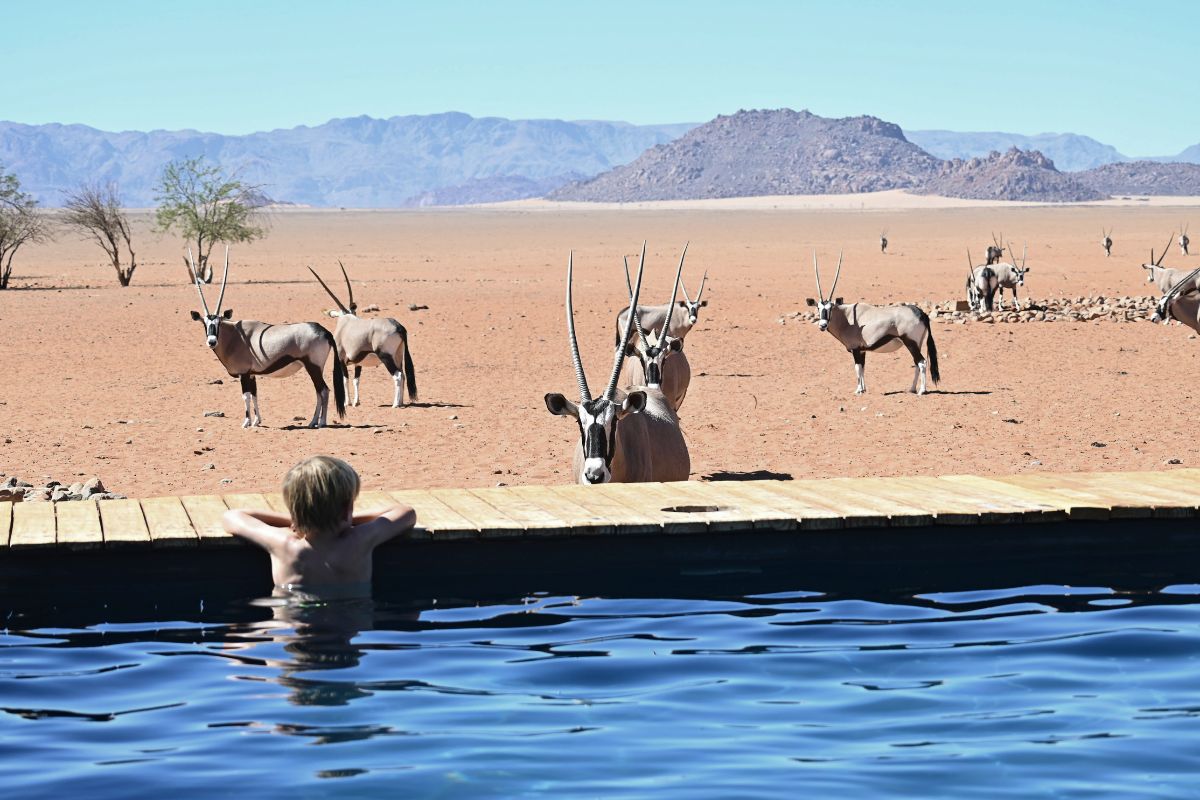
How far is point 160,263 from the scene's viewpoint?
61688 millimetres

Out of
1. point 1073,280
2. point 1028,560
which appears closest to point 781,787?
point 1028,560

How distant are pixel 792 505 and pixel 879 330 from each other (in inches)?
466

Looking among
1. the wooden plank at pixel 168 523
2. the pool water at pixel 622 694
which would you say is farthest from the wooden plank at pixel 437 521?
the wooden plank at pixel 168 523

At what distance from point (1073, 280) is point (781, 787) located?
Answer: 41928 millimetres

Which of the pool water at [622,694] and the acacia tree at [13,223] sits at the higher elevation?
the acacia tree at [13,223]

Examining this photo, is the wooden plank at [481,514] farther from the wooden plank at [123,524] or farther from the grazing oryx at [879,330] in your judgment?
the grazing oryx at [879,330]

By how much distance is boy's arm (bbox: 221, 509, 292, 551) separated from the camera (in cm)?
701

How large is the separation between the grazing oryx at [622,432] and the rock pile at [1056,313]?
15.9 metres

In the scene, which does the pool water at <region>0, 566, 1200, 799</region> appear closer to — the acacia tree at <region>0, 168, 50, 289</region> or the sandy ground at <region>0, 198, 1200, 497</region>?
the sandy ground at <region>0, 198, 1200, 497</region>

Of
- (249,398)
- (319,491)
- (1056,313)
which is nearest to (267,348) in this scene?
(249,398)

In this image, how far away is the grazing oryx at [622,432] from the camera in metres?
9.02

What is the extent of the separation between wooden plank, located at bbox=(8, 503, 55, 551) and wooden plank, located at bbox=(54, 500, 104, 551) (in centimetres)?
4

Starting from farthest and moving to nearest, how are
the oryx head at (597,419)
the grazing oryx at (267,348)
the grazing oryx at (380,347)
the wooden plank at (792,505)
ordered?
the grazing oryx at (380,347)
the grazing oryx at (267,348)
the oryx head at (597,419)
the wooden plank at (792,505)

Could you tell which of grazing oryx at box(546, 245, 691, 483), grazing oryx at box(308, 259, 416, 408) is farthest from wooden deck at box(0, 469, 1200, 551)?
grazing oryx at box(308, 259, 416, 408)
